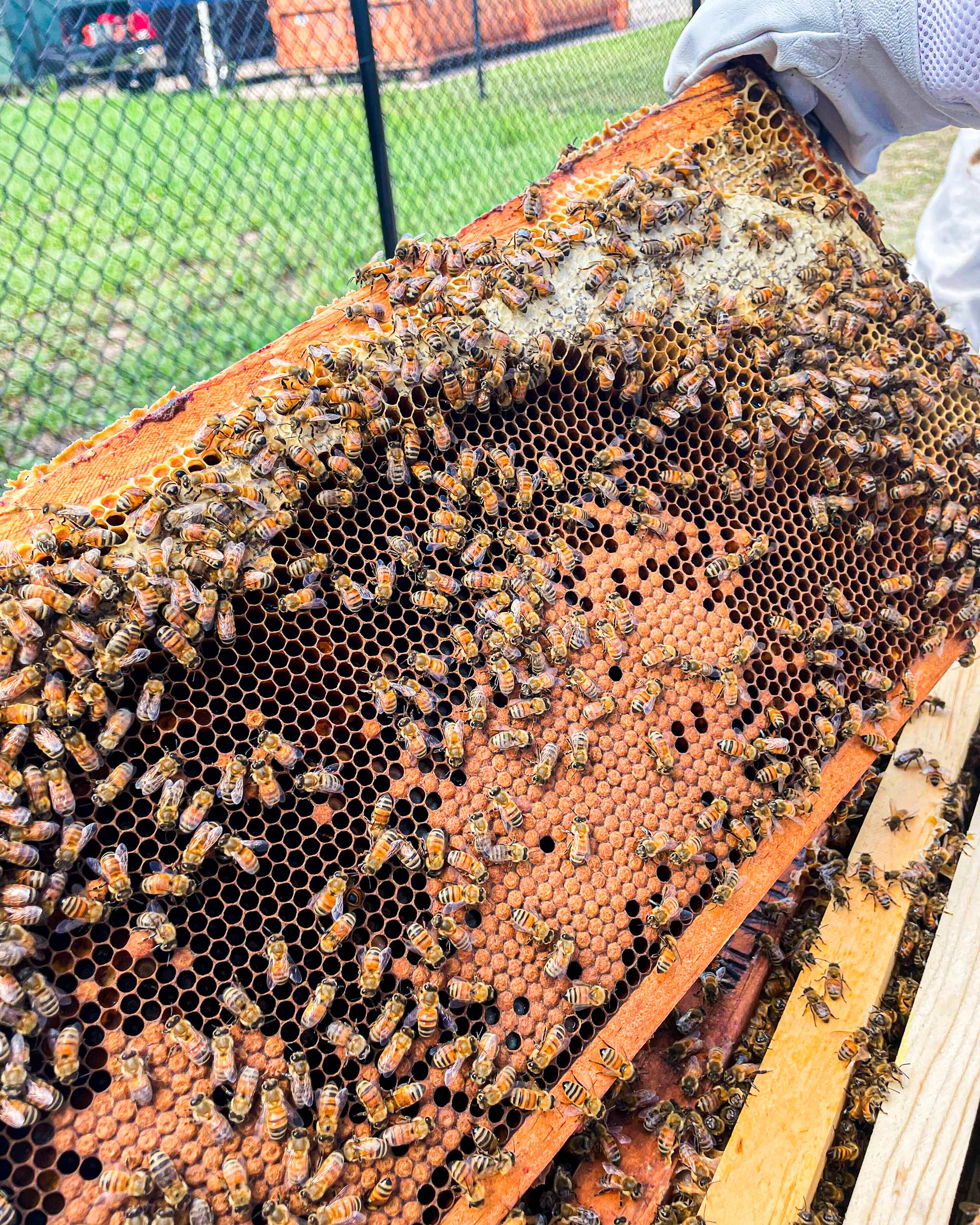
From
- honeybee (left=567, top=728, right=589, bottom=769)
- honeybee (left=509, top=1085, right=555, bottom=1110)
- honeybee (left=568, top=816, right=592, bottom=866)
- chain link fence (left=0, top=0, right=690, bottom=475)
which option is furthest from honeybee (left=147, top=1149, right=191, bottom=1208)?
chain link fence (left=0, top=0, right=690, bottom=475)

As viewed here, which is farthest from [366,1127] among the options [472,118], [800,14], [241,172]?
[472,118]

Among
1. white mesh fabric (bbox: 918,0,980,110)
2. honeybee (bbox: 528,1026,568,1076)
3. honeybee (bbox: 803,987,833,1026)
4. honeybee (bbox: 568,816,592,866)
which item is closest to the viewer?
honeybee (bbox: 528,1026,568,1076)

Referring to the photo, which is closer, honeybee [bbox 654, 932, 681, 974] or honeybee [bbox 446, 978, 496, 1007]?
honeybee [bbox 446, 978, 496, 1007]

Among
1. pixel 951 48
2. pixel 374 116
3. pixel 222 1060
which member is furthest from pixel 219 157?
pixel 222 1060

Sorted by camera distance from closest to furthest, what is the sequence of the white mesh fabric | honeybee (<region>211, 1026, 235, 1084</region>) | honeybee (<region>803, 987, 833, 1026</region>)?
honeybee (<region>211, 1026, 235, 1084</region>) < honeybee (<region>803, 987, 833, 1026</region>) < the white mesh fabric

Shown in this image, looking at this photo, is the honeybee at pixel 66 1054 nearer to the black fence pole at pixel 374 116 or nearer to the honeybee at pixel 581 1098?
the honeybee at pixel 581 1098

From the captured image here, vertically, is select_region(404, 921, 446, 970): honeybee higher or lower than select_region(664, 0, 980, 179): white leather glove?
lower

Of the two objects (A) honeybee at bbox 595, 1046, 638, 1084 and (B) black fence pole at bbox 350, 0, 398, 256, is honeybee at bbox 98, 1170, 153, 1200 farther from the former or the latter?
(B) black fence pole at bbox 350, 0, 398, 256
